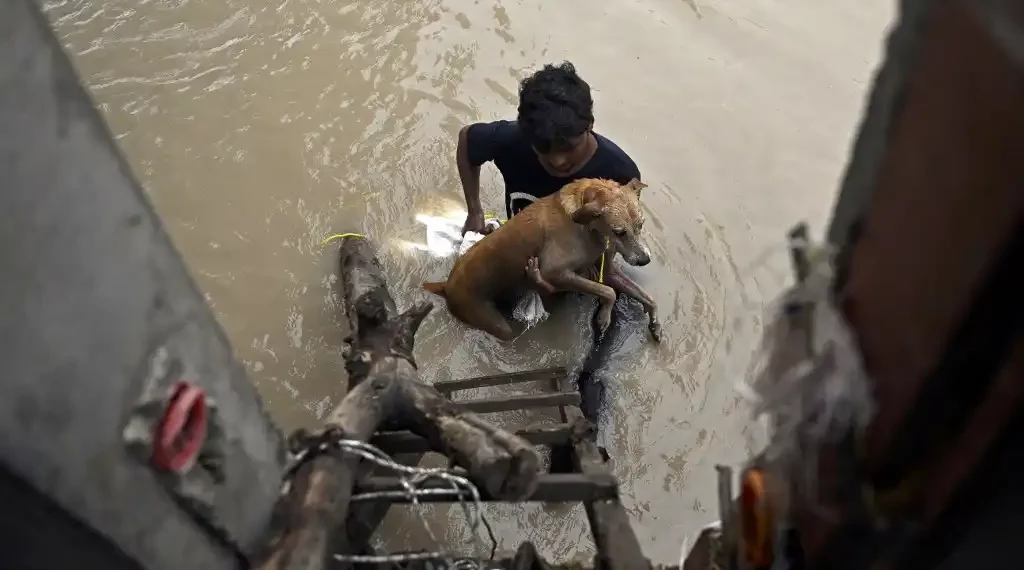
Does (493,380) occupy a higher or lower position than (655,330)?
higher

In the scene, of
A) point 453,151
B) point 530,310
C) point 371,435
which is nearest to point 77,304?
point 371,435

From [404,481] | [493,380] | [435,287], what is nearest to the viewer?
[404,481]

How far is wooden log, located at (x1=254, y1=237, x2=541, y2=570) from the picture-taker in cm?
144

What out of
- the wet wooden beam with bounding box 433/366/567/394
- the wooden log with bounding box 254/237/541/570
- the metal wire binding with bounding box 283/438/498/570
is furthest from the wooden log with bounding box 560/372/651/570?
the wet wooden beam with bounding box 433/366/567/394

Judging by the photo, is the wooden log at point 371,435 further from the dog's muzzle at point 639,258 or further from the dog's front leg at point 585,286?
the dog's muzzle at point 639,258

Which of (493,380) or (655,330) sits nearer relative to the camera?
(493,380)

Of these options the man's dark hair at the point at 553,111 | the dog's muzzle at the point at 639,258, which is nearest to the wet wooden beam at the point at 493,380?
the dog's muzzle at the point at 639,258

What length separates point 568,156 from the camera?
2887mm

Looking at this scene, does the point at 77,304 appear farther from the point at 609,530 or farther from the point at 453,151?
the point at 453,151

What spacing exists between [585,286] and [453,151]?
142cm

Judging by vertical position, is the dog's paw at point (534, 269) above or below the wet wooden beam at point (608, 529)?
below

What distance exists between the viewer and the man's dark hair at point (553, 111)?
2.73 metres

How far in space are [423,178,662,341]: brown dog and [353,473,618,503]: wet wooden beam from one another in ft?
3.92

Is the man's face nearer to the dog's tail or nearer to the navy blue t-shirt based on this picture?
the navy blue t-shirt
